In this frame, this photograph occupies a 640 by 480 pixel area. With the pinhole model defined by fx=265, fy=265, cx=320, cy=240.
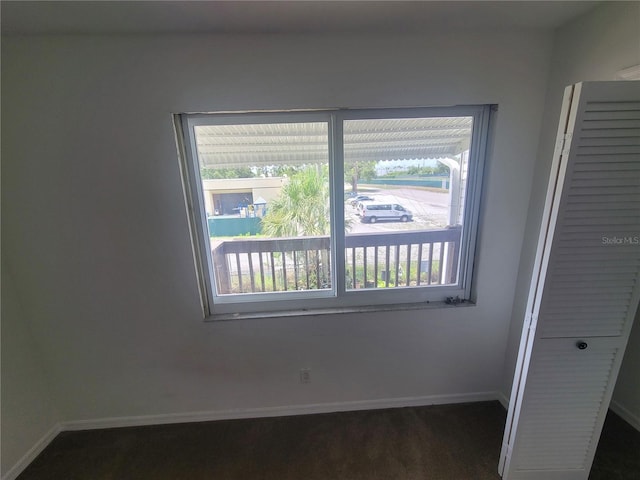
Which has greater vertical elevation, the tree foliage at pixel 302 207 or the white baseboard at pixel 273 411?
the tree foliage at pixel 302 207

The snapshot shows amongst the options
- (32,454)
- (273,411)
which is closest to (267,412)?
(273,411)

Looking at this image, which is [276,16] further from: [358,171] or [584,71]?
[584,71]

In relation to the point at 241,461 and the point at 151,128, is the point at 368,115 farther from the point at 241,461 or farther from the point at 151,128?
the point at 241,461

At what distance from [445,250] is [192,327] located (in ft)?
5.24

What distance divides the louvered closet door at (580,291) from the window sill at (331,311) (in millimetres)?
500

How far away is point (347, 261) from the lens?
63.8 inches

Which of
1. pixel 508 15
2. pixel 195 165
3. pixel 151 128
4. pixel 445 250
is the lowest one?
pixel 445 250

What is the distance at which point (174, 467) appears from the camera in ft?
4.76

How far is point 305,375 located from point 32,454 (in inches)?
62.5

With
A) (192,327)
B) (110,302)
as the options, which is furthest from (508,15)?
(110,302)

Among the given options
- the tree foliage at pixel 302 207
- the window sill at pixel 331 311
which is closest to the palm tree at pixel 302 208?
the tree foliage at pixel 302 207

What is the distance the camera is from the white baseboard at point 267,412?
169cm

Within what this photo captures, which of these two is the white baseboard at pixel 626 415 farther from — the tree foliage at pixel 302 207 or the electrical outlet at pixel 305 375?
the tree foliage at pixel 302 207

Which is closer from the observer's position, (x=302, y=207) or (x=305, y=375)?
(x=302, y=207)
